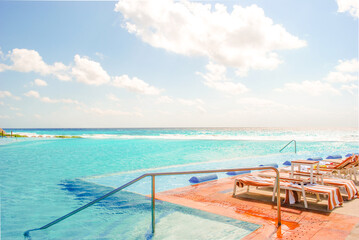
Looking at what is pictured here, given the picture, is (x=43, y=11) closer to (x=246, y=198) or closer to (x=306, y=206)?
(x=246, y=198)

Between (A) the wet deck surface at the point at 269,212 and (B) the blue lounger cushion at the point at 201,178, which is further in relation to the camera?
(B) the blue lounger cushion at the point at 201,178

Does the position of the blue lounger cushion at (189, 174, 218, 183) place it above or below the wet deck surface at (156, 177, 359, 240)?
below

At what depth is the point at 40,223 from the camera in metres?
5.74

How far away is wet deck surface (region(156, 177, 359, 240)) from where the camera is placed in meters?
3.71

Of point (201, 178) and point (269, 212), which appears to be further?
point (201, 178)

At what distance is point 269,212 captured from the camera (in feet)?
15.3

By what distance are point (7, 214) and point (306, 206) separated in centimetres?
689

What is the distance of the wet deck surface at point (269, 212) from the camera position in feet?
12.2

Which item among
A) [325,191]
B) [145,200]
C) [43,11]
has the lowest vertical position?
[145,200]

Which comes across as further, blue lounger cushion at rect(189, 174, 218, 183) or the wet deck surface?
blue lounger cushion at rect(189, 174, 218, 183)

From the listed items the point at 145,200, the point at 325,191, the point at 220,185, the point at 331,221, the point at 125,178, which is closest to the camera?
the point at 331,221

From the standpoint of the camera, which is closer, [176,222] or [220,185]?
[176,222]

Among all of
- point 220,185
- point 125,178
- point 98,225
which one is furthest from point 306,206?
point 125,178

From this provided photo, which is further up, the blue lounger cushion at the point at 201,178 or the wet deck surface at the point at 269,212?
the wet deck surface at the point at 269,212
